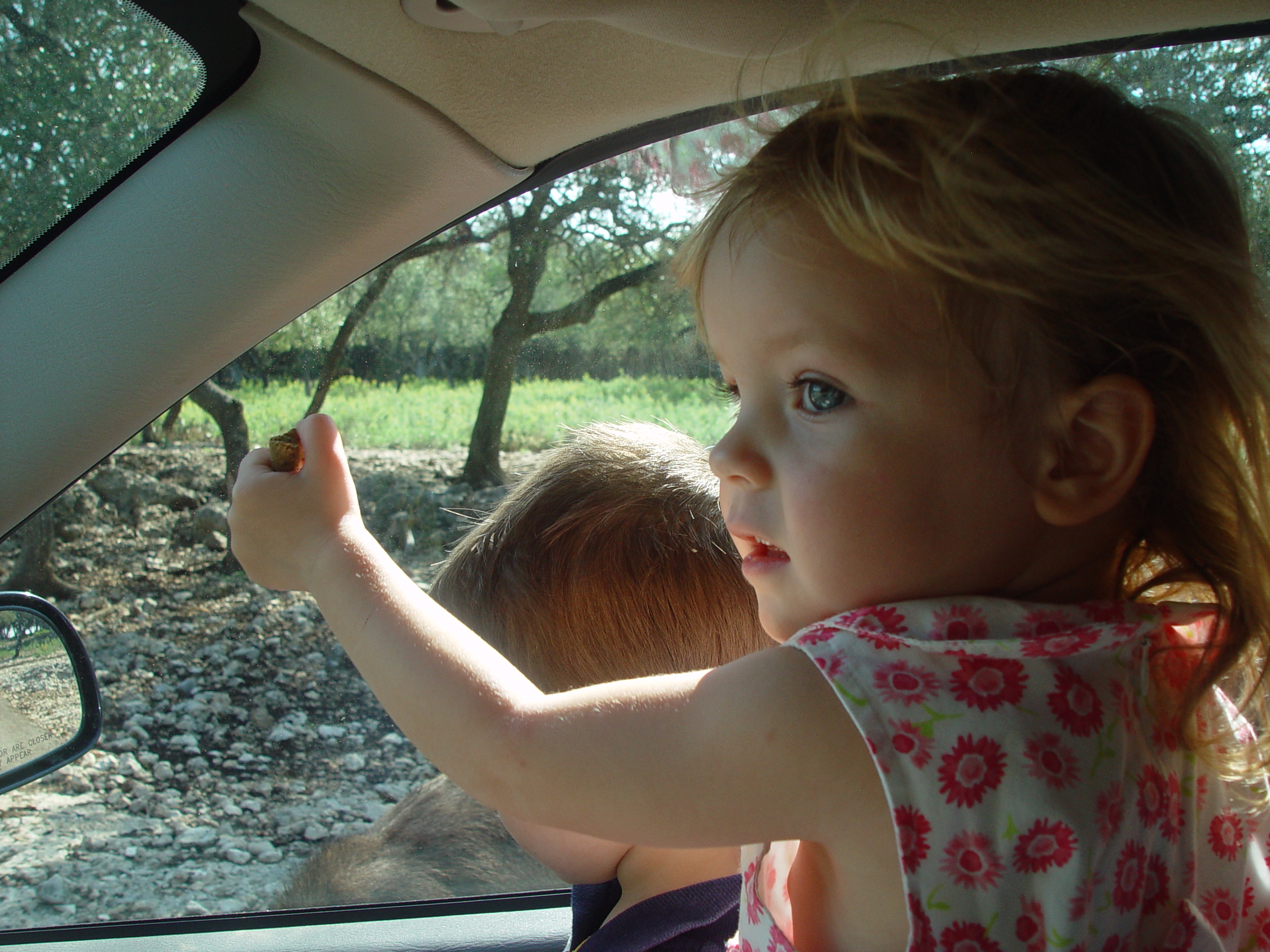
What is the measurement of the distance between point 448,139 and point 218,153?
1.10ft

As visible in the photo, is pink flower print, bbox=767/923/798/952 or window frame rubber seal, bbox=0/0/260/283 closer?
pink flower print, bbox=767/923/798/952

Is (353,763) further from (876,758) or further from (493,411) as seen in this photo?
(876,758)

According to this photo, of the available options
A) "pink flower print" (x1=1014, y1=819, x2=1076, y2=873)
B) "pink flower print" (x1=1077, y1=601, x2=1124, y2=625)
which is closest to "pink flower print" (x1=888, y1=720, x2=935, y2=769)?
"pink flower print" (x1=1014, y1=819, x2=1076, y2=873)

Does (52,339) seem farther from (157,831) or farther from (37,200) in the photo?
(157,831)

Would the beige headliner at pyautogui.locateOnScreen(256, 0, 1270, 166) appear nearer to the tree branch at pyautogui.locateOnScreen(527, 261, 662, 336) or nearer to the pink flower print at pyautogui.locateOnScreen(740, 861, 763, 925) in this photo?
the tree branch at pyautogui.locateOnScreen(527, 261, 662, 336)

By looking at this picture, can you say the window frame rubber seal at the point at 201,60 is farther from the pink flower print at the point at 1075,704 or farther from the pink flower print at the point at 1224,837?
the pink flower print at the point at 1224,837

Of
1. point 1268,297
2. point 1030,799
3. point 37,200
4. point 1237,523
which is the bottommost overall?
point 1030,799

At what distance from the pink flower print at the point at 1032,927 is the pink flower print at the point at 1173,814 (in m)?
0.16

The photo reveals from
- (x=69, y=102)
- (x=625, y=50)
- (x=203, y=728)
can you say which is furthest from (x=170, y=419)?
(x=625, y=50)

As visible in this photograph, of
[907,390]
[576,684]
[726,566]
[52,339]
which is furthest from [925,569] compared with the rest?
[52,339]

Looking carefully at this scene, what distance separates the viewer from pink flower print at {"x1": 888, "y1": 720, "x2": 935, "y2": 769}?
34.4 inches

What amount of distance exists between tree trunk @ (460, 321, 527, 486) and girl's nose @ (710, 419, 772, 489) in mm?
1163

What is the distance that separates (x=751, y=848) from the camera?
3.71ft

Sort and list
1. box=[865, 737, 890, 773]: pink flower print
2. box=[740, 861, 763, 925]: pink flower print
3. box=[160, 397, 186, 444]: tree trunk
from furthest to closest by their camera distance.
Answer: box=[160, 397, 186, 444]: tree trunk, box=[740, 861, 763, 925]: pink flower print, box=[865, 737, 890, 773]: pink flower print
